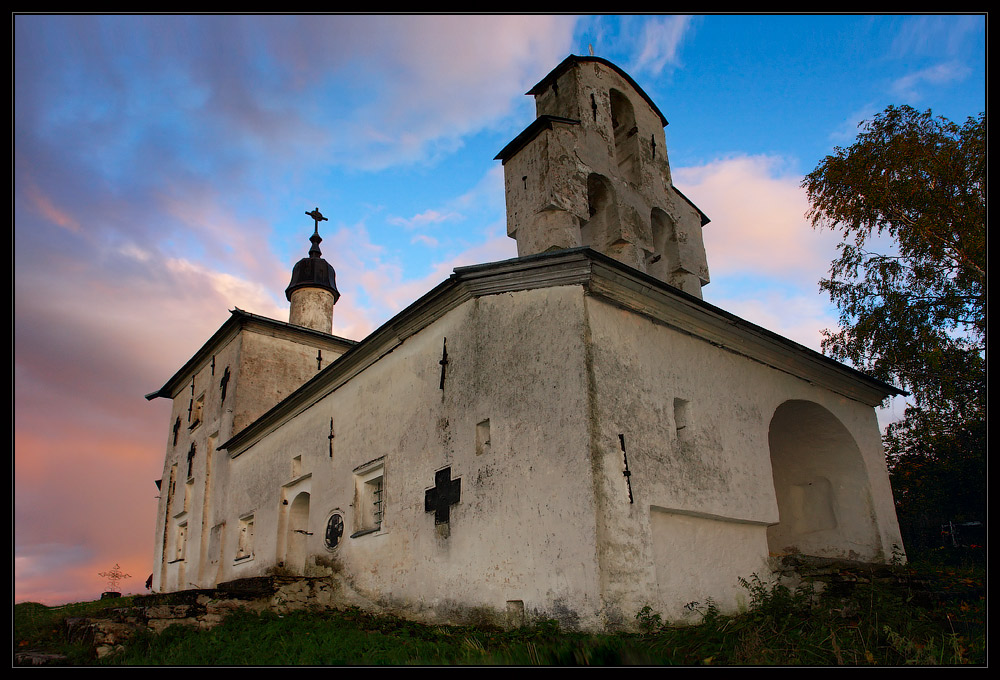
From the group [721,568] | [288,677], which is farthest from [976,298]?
[288,677]

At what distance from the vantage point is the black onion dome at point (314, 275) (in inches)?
786

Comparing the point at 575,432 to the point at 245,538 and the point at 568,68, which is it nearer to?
the point at 568,68

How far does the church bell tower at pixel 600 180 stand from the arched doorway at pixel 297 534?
682cm

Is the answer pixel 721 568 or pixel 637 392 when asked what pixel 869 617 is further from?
pixel 637 392

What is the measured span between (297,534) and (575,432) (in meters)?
7.85

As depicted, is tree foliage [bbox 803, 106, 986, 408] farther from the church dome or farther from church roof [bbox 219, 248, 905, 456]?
the church dome

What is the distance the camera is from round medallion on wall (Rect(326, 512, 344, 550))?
1051 centimetres

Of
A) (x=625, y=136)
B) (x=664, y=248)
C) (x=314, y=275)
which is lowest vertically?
(x=664, y=248)

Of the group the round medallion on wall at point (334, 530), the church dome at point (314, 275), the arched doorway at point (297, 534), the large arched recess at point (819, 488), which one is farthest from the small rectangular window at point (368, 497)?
the church dome at point (314, 275)

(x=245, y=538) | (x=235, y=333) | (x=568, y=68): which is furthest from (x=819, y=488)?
(x=235, y=333)

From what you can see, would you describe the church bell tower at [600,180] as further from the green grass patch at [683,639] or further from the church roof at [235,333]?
the church roof at [235,333]

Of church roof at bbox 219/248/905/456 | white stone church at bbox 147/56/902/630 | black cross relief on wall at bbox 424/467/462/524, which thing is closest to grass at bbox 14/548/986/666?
white stone church at bbox 147/56/902/630

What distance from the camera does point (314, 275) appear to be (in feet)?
65.8

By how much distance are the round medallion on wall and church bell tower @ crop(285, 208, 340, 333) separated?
31.3ft
